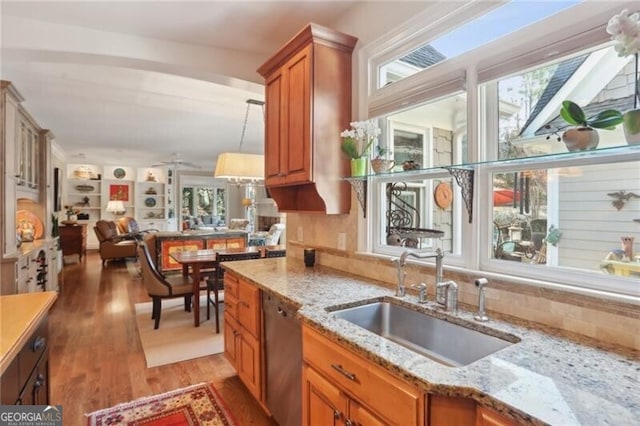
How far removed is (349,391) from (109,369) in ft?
8.29

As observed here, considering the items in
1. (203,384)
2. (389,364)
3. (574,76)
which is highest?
(574,76)

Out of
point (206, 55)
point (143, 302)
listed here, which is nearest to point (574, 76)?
point (206, 55)

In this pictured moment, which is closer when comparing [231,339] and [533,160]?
[533,160]

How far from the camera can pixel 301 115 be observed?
236 centimetres

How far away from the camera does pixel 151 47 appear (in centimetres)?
281

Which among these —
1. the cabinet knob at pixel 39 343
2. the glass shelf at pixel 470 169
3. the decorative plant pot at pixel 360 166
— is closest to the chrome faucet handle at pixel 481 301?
the glass shelf at pixel 470 169

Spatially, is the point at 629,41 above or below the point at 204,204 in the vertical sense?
above

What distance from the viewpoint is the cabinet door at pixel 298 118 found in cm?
229

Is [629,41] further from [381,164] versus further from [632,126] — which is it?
[381,164]

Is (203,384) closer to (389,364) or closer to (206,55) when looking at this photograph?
(389,364)

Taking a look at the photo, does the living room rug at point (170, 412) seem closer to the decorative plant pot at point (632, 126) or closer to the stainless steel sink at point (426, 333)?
the stainless steel sink at point (426, 333)

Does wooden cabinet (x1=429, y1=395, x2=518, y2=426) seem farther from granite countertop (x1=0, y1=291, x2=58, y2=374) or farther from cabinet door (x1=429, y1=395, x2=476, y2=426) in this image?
granite countertop (x1=0, y1=291, x2=58, y2=374)

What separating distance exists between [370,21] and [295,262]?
1.90m

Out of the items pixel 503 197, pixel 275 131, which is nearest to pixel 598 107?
pixel 503 197
